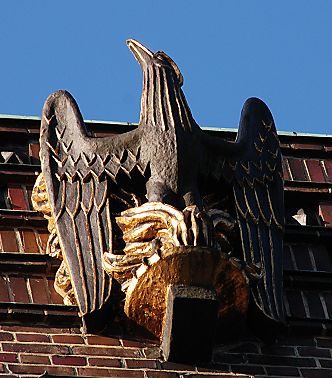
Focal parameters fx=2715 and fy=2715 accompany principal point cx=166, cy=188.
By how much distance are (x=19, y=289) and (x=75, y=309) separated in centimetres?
50

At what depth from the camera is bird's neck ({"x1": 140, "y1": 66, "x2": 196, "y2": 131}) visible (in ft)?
58.9

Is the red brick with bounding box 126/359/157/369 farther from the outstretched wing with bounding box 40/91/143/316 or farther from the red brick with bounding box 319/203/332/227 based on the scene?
the red brick with bounding box 319/203/332/227

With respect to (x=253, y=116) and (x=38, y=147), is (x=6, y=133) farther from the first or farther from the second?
(x=253, y=116)

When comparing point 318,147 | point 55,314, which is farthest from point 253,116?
point 55,314

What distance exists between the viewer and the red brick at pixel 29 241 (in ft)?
58.8

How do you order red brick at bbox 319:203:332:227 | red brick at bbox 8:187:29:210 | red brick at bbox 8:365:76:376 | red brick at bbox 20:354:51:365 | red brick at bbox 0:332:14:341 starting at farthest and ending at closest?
red brick at bbox 319:203:332:227
red brick at bbox 8:187:29:210
red brick at bbox 0:332:14:341
red brick at bbox 20:354:51:365
red brick at bbox 8:365:76:376

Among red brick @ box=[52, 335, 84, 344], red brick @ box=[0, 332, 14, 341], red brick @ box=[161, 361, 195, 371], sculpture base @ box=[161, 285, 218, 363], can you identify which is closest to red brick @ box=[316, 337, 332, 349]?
sculpture base @ box=[161, 285, 218, 363]

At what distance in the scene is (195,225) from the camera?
55.6 feet

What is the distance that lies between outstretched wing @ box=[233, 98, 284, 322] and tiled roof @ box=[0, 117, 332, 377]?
0.26 m

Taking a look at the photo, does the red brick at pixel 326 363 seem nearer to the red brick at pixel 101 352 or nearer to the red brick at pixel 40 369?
the red brick at pixel 101 352

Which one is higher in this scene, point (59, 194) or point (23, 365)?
point (59, 194)

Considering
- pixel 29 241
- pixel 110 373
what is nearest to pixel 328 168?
pixel 29 241

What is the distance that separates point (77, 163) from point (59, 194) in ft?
0.83

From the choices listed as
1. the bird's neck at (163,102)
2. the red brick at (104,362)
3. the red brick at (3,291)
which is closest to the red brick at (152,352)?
the red brick at (104,362)
